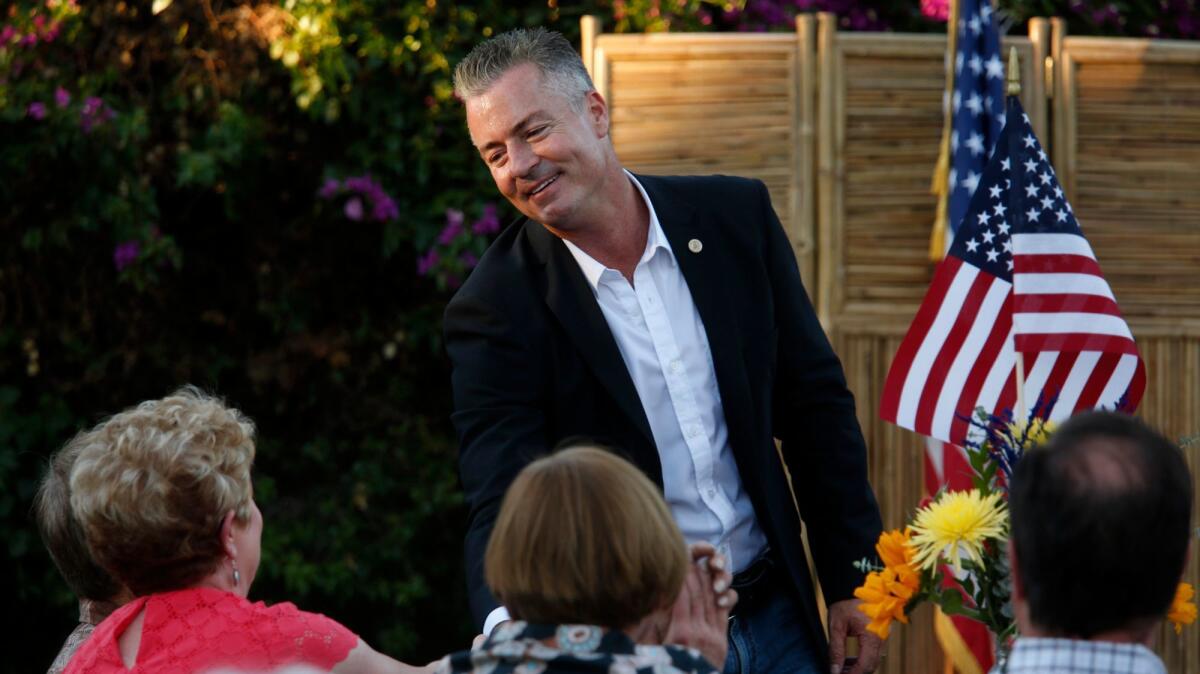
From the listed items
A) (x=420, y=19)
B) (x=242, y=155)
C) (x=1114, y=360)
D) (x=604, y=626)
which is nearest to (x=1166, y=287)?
(x=1114, y=360)

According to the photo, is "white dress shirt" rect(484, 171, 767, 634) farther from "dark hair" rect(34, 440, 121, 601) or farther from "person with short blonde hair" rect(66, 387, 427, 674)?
"dark hair" rect(34, 440, 121, 601)

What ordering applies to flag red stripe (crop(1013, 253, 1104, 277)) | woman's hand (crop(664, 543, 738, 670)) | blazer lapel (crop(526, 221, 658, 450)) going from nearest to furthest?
woman's hand (crop(664, 543, 738, 670)) < blazer lapel (crop(526, 221, 658, 450)) < flag red stripe (crop(1013, 253, 1104, 277))

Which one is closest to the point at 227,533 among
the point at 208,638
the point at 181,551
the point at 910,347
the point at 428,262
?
the point at 181,551

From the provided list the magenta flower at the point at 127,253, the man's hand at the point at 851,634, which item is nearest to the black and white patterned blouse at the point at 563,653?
the man's hand at the point at 851,634

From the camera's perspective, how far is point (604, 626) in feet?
7.07

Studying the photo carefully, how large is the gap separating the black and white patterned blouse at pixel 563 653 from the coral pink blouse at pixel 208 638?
73 cm

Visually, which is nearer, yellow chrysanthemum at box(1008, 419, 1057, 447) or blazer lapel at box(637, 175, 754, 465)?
yellow chrysanthemum at box(1008, 419, 1057, 447)

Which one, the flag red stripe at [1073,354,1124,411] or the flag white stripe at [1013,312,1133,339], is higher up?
the flag white stripe at [1013,312,1133,339]

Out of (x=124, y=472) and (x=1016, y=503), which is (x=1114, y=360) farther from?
(x=124, y=472)

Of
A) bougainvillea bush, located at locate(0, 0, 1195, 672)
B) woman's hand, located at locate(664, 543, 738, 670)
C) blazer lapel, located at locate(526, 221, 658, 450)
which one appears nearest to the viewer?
woman's hand, located at locate(664, 543, 738, 670)

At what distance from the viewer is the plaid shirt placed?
2.01m

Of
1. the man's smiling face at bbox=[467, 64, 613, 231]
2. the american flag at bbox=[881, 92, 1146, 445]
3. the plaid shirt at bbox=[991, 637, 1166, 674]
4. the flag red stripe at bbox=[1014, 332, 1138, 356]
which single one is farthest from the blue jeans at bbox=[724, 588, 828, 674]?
the flag red stripe at bbox=[1014, 332, 1138, 356]

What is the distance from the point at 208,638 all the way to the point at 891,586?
3.86 feet

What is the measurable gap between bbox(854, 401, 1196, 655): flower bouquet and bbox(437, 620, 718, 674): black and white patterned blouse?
67cm
